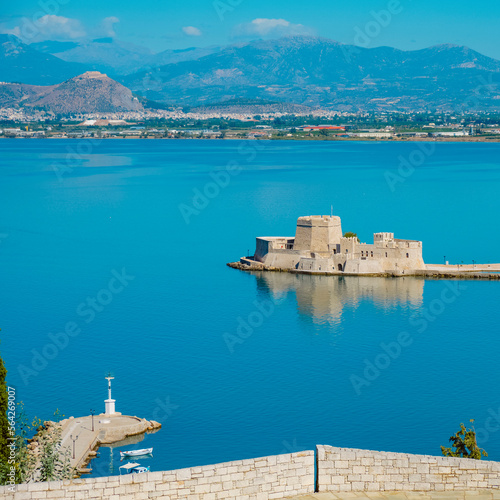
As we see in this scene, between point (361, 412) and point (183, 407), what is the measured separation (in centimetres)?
499

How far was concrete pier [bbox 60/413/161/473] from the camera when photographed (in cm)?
2434

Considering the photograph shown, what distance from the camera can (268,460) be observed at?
984cm

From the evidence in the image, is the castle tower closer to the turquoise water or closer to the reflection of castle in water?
the reflection of castle in water

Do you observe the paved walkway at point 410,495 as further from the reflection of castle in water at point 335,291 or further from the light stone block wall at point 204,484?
the reflection of castle in water at point 335,291

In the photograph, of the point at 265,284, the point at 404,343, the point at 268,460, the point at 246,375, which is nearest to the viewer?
the point at 268,460

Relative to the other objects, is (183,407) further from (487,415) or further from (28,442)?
(487,415)

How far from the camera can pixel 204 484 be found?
9750 millimetres

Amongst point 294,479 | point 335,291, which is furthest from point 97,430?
point 335,291

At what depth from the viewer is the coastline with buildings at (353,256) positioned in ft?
168

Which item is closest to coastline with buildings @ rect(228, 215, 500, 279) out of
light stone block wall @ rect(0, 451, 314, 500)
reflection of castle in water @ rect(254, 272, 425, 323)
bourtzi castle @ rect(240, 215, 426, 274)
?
bourtzi castle @ rect(240, 215, 426, 274)

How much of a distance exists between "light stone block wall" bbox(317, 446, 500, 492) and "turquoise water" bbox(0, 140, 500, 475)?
46.6ft

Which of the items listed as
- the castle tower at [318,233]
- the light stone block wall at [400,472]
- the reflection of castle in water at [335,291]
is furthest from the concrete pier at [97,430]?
the castle tower at [318,233]

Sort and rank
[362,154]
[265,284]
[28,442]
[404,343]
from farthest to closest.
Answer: [362,154], [265,284], [404,343], [28,442]

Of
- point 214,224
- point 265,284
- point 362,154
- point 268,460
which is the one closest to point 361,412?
point 268,460
